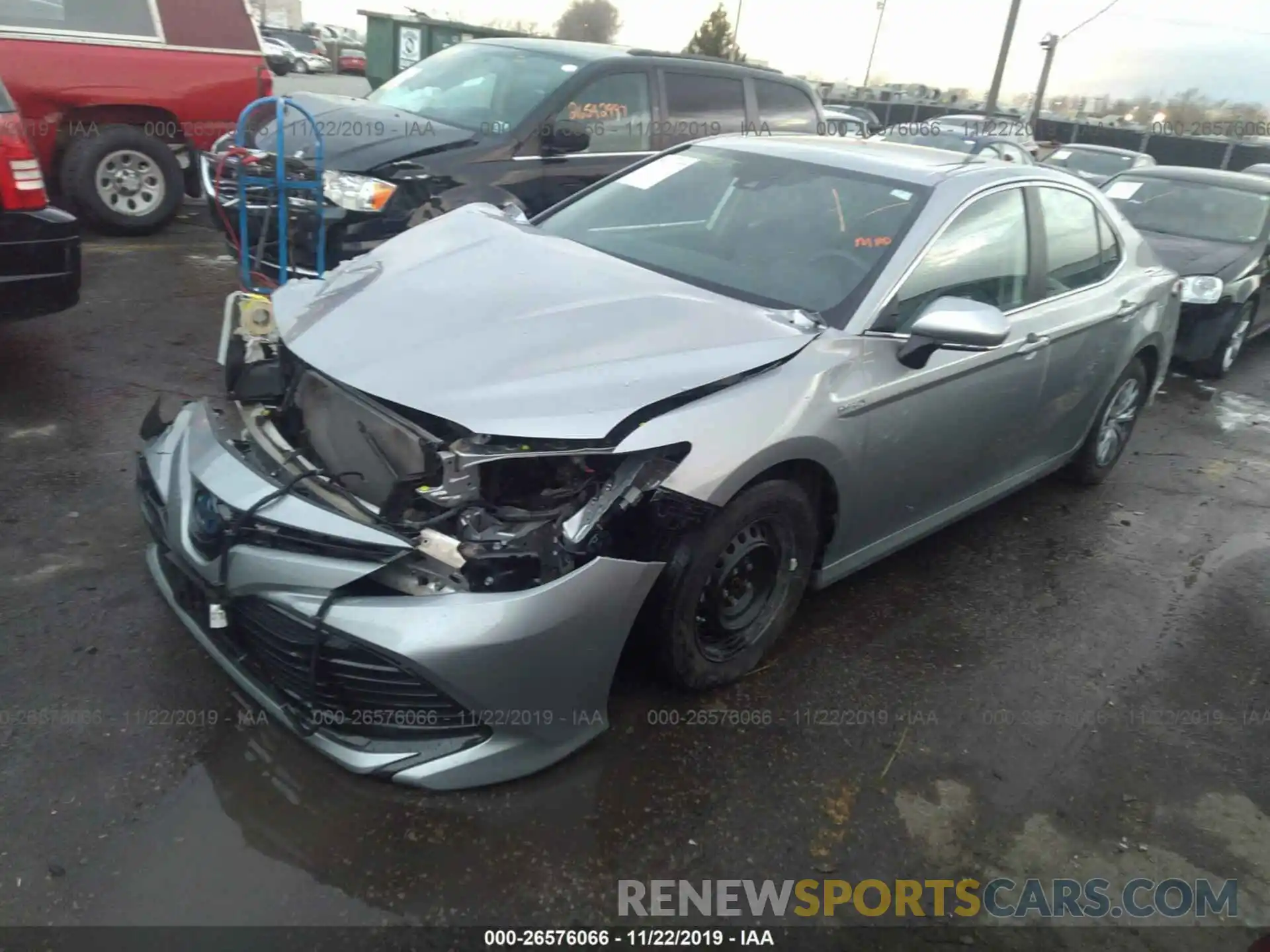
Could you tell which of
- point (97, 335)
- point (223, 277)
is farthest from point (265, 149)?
point (97, 335)

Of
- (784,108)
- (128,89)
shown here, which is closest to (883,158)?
(784,108)

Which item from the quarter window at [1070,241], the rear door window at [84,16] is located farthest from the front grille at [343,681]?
the rear door window at [84,16]

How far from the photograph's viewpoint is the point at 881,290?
3188 mm

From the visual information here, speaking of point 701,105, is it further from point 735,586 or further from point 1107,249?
point 735,586

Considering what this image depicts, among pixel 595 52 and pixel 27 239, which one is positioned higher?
pixel 595 52

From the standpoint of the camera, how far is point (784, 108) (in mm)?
7859

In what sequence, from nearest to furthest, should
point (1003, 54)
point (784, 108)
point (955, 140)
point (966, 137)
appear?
point (784, 108)
point (955, 140)
point (966, 137)
point (1003, 54)

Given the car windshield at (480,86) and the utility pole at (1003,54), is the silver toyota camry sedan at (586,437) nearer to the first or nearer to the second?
the car windshield at (480,86)

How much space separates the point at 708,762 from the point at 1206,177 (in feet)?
28.1

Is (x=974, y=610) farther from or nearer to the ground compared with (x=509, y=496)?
nearer to the ground

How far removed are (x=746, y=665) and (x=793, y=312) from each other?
1.18m

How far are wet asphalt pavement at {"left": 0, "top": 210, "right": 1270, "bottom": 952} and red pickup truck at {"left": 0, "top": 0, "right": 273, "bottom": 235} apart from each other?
352 cm

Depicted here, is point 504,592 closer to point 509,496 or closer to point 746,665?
point 509,496
